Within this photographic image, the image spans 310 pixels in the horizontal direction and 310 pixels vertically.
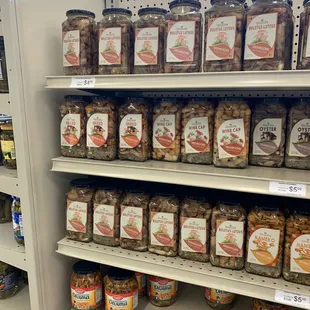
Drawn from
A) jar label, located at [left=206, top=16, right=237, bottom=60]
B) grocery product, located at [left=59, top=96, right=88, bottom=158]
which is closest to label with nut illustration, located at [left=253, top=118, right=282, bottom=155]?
jar label, located at [left=206, top=16, right=237, bottom=60]

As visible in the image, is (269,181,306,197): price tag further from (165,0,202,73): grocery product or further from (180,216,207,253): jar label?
(165,0,202,73): grocery product

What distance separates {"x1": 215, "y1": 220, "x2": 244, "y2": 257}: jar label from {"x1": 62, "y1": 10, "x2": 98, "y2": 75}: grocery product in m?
0.77

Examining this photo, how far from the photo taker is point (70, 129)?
3.89 feet

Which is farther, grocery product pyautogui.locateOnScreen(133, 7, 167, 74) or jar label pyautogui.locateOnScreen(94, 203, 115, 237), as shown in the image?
jar label pyautogui.locateOnScreen(94, 203, 115, 237)

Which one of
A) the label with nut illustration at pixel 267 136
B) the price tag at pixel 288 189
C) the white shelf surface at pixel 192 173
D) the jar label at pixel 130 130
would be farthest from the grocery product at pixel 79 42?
the price tag at pixel 288 189

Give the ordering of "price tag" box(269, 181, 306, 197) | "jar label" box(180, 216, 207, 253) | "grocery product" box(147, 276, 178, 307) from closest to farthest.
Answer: "price tag" box(269, 181, 306, 197) < "jar label" box(180, 216, 207, 253) < "grocery product" box(147, 276, 178, 307)

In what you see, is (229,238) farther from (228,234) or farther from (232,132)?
(232,132)

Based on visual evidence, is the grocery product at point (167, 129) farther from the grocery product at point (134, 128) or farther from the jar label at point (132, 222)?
the jar label at point (132, 222)

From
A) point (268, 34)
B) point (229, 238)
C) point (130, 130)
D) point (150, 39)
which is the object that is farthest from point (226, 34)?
point (229, 238)

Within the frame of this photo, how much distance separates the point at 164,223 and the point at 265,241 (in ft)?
1.19

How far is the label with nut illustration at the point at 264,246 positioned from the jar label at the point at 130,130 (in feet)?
1.77

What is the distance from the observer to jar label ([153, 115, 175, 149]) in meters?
1.11

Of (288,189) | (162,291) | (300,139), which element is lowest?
(162,291)

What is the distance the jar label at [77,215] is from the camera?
1215mm
